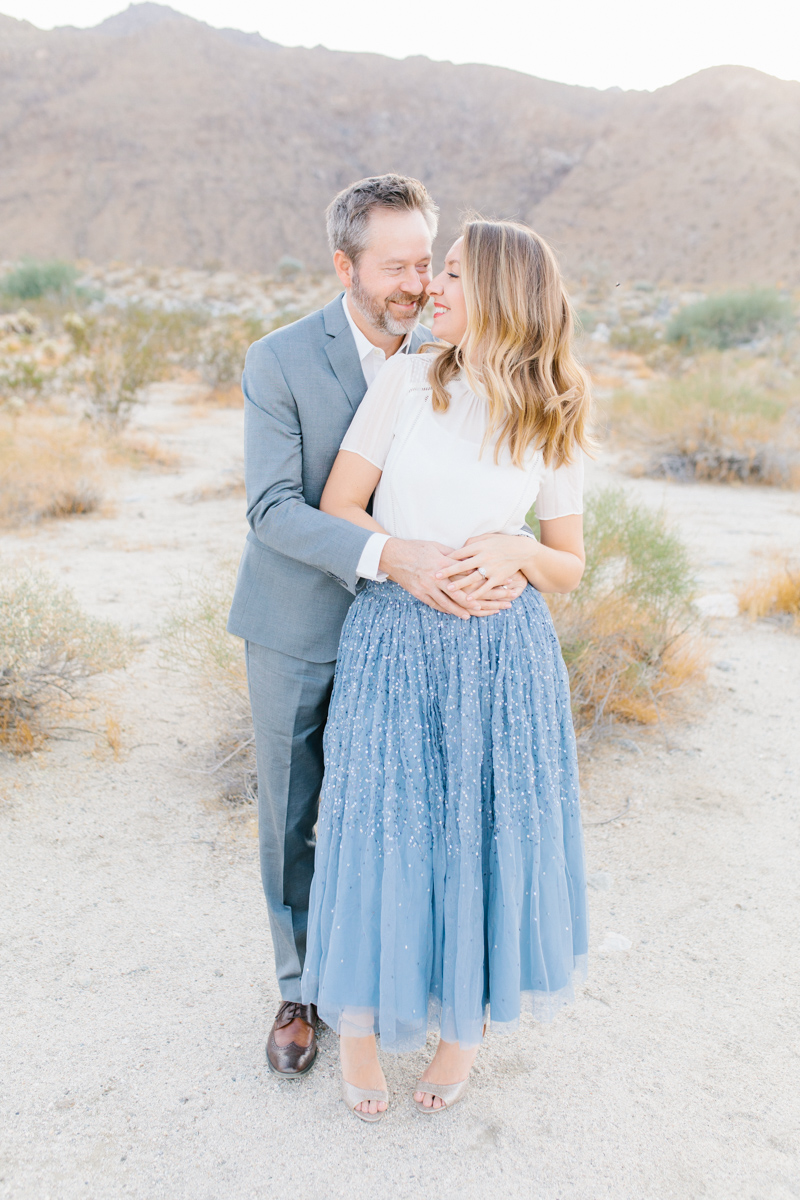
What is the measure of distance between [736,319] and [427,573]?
1710 centimetres

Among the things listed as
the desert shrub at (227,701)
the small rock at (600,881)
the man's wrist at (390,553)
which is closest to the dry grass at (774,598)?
the small rock at (600,881)

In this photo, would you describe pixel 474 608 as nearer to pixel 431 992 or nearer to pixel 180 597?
pixel 431 992

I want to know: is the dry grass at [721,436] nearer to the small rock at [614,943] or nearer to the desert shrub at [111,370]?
the desert shrub at [111,370]

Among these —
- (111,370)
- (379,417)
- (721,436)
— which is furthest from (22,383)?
(379,417)

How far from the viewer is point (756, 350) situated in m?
15.4

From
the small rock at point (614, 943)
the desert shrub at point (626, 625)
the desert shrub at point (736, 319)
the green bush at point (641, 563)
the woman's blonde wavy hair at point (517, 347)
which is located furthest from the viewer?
the desert shrub at point (736, 319)

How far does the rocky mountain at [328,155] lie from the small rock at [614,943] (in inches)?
1512

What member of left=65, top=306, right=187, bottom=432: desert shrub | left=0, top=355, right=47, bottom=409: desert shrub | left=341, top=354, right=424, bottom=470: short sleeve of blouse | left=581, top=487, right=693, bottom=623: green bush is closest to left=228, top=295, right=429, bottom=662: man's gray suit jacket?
left=341, top=354, right=424, bottom=470: short sleeve of blouse

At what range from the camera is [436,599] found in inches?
66.7

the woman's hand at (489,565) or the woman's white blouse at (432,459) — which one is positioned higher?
the woman's white blouse at (432,459)

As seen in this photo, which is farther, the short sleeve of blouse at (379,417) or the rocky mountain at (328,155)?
the rocky mountain at (328,155)

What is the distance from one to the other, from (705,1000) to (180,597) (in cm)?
367

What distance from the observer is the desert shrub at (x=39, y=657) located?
339 cm

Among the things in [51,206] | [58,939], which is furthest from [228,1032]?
[51,206]
